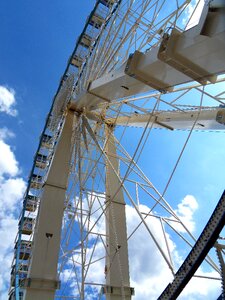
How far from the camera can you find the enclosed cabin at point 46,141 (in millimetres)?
19609

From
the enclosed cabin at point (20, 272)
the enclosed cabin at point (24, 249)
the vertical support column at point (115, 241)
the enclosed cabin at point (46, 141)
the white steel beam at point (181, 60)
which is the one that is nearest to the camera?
the white steel beam at point (181, 60)

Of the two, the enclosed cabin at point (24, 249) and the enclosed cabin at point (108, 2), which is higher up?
the enclosed cabin at point (108, 2)

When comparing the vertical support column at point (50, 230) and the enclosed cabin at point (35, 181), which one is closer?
the vertical support column at point (50, 230)

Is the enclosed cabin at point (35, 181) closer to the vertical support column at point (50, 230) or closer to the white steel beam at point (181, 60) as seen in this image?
the vertical support column at point (50, 230)

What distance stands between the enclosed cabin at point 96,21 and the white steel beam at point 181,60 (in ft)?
24.6

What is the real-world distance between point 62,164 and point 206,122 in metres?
5.68

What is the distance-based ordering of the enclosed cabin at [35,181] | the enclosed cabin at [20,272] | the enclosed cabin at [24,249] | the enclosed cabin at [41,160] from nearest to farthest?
the enclosed cabin at [20,272]
the enclosed cabin at [24,249]
the enclosed cabin at [41,160]
the enclosed cabin at [35,181]

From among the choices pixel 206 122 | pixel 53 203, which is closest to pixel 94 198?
pixel 53 203

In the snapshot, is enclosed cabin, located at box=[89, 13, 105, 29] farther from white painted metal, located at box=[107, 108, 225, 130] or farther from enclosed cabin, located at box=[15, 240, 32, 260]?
enclosed cabin, located at box=[15, 240, 32, 260]

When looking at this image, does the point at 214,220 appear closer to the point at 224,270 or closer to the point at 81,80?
the point at 224,270

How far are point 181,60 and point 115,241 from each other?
7788mm

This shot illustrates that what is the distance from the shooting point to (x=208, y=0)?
4.75m

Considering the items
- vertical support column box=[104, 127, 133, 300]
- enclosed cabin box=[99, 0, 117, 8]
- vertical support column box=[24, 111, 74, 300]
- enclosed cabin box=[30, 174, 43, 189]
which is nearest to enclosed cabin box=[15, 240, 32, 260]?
enclosed cabin box=[30, 174, 43, 189]

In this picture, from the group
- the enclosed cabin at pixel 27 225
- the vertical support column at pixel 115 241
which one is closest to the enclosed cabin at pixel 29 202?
the enclosed cabin at pixel 27 225
